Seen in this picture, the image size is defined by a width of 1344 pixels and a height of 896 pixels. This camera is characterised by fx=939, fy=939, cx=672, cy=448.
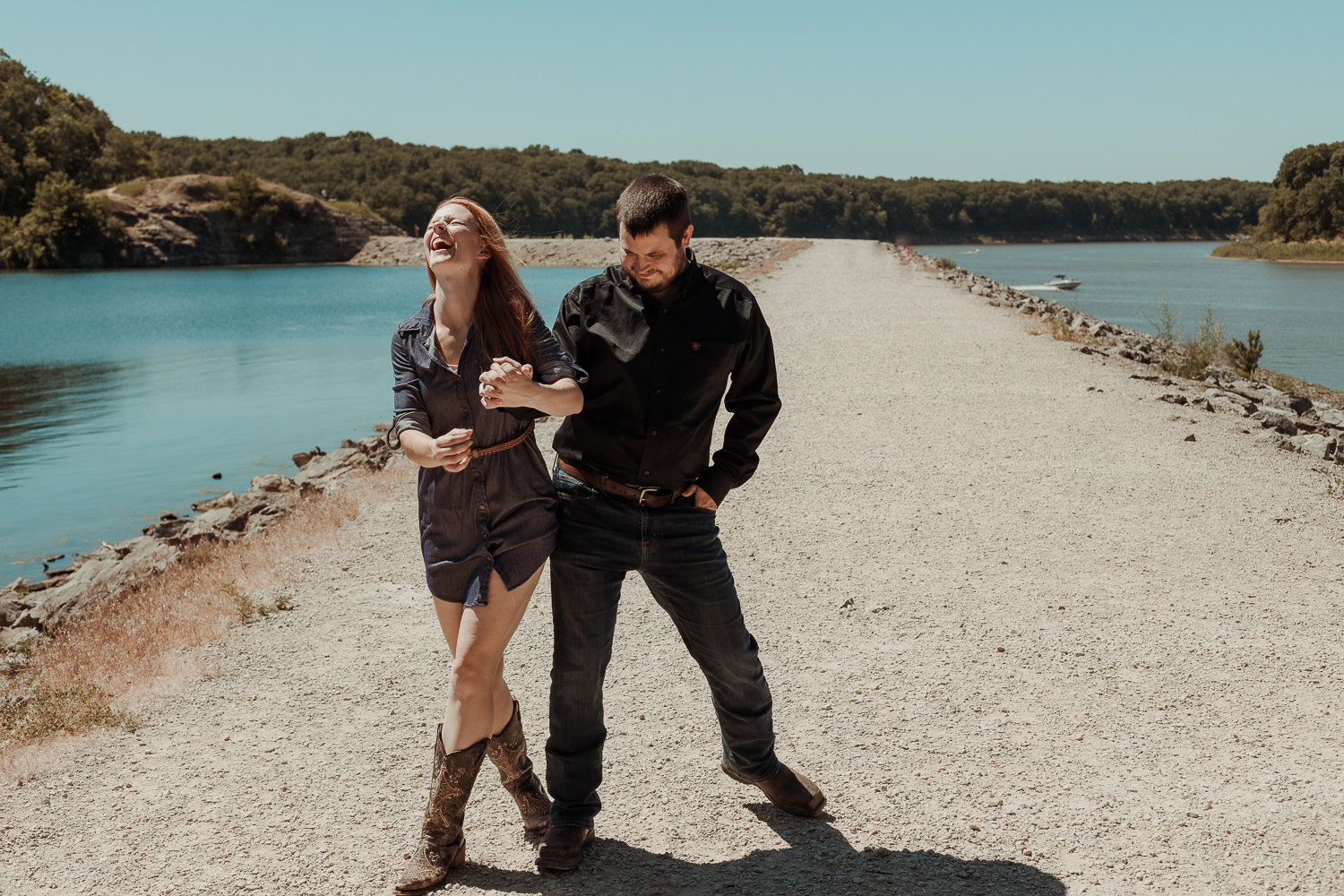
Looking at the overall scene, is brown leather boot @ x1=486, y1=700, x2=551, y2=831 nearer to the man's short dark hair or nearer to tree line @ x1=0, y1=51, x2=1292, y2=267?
the man's short dark hair

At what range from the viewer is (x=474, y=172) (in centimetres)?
11838

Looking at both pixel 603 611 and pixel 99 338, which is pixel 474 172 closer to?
pixel 99 338

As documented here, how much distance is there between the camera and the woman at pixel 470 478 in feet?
9.36

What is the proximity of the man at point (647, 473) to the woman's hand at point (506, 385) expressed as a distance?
1.34 ft

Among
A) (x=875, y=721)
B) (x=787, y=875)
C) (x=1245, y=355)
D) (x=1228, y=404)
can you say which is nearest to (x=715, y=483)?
(x=787, y=875)

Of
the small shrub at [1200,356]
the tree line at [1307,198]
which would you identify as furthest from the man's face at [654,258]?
the tree line at [1307,198]

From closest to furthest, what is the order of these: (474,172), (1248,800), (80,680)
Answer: (1248,800)
(80,680)
(474,172)

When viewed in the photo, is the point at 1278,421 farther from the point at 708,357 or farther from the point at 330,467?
the point at 330,467

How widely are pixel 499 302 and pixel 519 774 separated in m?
1.59

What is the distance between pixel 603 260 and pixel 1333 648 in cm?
7249

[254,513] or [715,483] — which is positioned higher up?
[715,483]

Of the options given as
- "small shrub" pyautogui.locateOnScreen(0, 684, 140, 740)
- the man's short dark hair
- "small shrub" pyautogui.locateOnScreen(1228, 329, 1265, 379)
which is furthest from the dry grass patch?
"small shrub" pyautogui.locateOnScreen(1228, 329, 1265, 379)

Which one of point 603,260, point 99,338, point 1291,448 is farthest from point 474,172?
point 1291,448

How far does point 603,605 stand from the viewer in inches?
120
